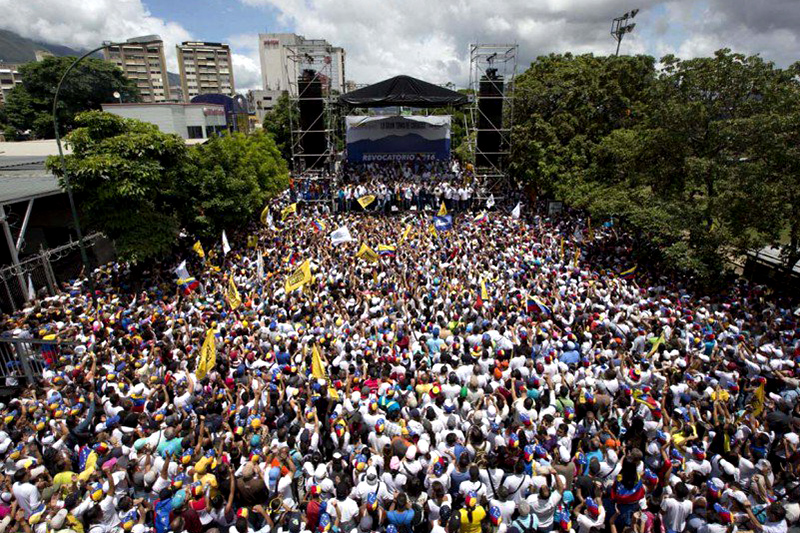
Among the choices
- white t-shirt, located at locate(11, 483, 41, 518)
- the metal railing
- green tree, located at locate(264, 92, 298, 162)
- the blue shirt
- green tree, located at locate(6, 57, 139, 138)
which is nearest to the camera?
the blue shirt

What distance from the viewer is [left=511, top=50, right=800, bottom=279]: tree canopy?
1072 centimetres

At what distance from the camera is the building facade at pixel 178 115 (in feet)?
109

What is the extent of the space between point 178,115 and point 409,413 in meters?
37.8

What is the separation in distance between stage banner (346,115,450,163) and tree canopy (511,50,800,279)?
7754 mm

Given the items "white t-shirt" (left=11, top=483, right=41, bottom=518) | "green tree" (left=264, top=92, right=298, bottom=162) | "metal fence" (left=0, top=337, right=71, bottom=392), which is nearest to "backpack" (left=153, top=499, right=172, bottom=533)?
"white t-shirt" (left=11, top=483, right=41, bottom=518)

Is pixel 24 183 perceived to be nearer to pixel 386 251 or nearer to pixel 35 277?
pixel 35 277

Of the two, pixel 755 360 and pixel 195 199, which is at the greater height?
pixel 195 199

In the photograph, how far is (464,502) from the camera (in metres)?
4.68

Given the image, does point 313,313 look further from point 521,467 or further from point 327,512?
point 521,467

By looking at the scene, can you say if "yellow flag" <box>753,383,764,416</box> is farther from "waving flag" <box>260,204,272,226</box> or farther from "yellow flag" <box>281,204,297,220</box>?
"yellow flag" <box>281,204,297,220</box>

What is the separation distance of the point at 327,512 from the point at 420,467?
1114mm

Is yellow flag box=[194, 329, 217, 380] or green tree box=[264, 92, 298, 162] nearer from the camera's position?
yellow flag box=[194, 329, 217, 380]

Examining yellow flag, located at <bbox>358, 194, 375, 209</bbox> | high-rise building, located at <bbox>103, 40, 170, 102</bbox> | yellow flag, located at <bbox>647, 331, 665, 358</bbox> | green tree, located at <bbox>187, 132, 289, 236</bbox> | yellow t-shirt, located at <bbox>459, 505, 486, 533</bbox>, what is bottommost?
yellow t-shirt, located at <bbox>459, 505, 486, 533</bbox>

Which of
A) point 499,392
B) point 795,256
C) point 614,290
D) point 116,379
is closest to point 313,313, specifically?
point 116,379
